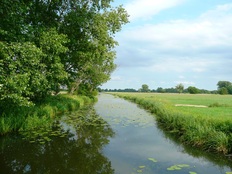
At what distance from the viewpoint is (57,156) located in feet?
32.2

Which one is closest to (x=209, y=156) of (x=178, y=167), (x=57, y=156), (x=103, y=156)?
(x=178, y=167)

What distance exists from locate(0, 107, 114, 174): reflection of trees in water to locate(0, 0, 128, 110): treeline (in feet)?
8.44

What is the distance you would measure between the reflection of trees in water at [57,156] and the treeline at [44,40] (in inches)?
101

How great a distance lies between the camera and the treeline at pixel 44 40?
38.1 ft

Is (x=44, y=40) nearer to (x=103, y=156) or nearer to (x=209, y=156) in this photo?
(x=103, y=156)

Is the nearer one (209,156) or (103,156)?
(103,156)

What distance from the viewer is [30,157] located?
31.3 ft

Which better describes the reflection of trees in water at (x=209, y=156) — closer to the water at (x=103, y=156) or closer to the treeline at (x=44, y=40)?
the water at (x=103, y=156)

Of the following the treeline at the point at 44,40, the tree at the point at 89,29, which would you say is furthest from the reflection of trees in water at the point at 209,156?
the tree at the point at 89,29

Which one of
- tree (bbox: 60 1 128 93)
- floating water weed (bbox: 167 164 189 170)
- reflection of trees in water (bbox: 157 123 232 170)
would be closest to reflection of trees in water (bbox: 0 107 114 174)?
floating water weed (bbox: 167 164 189 170)

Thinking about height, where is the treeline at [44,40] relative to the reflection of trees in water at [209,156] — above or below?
above

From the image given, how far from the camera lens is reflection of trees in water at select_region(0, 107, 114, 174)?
8266 mm

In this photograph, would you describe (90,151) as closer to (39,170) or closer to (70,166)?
(70,166)

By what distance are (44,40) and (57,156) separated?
28.4 feet
